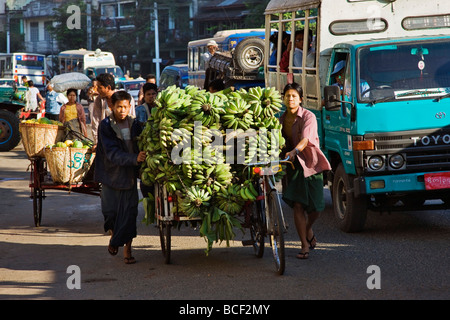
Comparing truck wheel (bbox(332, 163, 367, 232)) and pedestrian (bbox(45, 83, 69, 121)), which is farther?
pedestrian (bbox(45, 83, 69, 121))

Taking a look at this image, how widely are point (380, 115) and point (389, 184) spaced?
2.56 ft

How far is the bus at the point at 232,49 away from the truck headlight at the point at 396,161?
9.22 m

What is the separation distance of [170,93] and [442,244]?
134 inches

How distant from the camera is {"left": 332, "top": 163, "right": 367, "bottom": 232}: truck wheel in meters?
8.93

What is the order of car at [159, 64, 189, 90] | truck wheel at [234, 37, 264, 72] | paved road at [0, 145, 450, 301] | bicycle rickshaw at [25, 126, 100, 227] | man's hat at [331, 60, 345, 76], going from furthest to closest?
1. car at [159, 64, 189, 90]
2. truck wheel at [234, 37, 264, 72]
3. bicycle rickshaw at [25, 126, 100, 227]
4. man's hat at [331, 60, 345, 76]
5. paved road at [0, 145, 450, 301]

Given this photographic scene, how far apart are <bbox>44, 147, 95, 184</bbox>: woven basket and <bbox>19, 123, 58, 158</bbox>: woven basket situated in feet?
0.98

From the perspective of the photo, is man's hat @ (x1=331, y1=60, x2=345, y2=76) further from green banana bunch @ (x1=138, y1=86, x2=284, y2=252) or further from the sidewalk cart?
the sidewalk cart

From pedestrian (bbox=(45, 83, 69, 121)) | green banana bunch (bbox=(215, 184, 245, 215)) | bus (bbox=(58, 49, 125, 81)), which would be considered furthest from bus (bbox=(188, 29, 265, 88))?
bus (bbox=(58, 49, 125, 81))

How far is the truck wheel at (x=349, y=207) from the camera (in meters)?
8.93

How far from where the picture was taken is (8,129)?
20.5 meters

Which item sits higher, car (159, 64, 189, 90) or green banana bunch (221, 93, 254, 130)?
car (159, 64, 189, 90)

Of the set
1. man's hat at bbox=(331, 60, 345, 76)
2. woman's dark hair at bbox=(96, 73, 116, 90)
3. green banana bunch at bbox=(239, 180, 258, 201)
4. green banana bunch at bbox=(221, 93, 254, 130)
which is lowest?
green banana bunch at bbox=(239, 180, 258, 201)

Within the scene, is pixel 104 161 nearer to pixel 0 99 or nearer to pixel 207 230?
pixel 207 230
